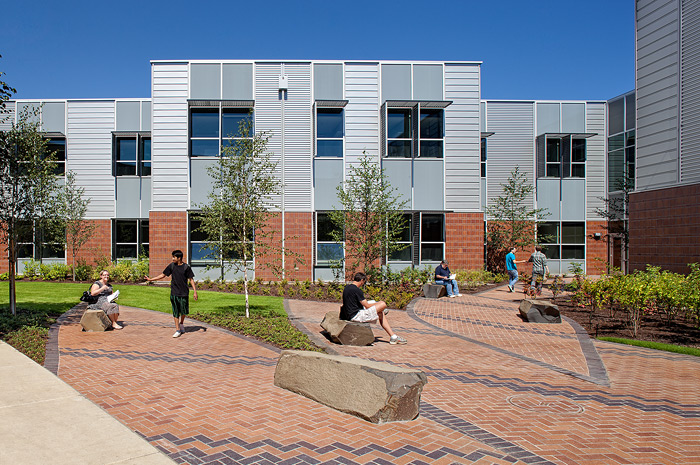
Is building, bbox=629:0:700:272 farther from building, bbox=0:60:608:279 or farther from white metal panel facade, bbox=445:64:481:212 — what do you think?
building, bbox=0:60:608:279

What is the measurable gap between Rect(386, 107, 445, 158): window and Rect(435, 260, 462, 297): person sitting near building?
597 cm

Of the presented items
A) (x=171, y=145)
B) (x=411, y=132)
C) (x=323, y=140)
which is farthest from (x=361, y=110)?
(x=171, y=145)

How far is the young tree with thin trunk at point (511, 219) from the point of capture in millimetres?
23406

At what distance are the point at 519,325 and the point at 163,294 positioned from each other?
12.0 m

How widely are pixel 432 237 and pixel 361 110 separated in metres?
6.31

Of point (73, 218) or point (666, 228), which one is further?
point (73, 218)

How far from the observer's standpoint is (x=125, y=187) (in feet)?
76.4

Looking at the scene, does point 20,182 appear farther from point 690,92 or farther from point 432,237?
point 690,92

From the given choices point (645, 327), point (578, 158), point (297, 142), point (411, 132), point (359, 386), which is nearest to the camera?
point (359, 386)

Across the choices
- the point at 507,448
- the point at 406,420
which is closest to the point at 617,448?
the point at 507,448

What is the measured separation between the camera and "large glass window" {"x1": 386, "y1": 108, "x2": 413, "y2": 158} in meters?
20.7

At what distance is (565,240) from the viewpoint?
2528 centimetres

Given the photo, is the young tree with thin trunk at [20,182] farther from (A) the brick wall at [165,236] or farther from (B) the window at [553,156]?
(B) the window at [553,156]

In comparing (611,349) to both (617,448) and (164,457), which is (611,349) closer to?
(617,448)
